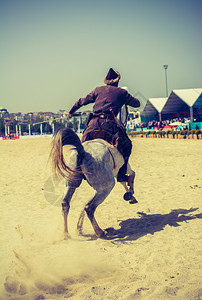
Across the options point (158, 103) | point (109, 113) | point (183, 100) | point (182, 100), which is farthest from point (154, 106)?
point (109, 113)

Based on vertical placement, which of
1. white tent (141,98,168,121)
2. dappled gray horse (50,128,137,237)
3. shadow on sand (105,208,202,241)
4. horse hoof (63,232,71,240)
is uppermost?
white tent (141,98,168,121)

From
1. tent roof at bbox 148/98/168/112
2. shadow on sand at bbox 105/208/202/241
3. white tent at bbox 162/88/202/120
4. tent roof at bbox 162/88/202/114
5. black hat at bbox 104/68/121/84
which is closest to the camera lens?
shadow on sand at bbox 105/208/202/241

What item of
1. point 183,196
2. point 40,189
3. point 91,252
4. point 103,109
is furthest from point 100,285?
point 40,189

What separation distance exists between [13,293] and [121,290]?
115 cm

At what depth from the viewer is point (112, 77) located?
17.5 feet

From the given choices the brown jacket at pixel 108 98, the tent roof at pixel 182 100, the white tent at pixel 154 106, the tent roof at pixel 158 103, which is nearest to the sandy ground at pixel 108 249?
the brown jacket at pixel 108 98

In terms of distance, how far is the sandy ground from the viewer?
10.6ft

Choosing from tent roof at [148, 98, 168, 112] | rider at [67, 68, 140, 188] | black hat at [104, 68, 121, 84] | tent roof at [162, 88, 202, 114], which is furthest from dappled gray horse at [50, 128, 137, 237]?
tent roof at [148, 98, 168, 112]

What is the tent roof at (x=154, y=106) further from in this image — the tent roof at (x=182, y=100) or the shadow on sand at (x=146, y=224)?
the shadow on sand at (x=146, y=224)

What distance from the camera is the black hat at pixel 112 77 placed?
209 inches

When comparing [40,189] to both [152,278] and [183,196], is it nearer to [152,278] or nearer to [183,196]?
[183,196]

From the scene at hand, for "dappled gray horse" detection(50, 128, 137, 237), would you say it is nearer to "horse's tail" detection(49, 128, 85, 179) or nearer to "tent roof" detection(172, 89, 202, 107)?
"horse's tail" detection(49, 128, 85, 179)

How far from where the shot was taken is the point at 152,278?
11.2 feet

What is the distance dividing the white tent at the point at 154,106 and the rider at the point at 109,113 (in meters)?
43.6
